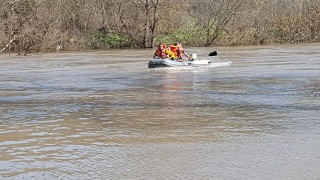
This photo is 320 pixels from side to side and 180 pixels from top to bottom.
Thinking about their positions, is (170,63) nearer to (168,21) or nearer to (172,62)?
(172,62)

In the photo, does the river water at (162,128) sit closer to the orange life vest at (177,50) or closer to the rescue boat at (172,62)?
the rescue boat at (172,62)

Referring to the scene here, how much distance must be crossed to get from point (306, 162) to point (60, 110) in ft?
21.9

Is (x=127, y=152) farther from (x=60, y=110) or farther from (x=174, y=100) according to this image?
(x=174, y=100)

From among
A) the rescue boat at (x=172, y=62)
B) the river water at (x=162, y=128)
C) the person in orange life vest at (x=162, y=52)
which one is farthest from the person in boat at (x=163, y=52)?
the river water at (x=162, y=128)

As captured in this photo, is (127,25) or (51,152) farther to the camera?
(127,25)

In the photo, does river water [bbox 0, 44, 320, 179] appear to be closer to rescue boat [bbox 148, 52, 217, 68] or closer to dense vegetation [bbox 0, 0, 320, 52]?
rescue boat [bbox 148, 52, 217, 68]

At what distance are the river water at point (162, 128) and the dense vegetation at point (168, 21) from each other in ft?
78.7

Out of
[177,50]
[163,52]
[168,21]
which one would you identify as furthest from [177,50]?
[168,21]

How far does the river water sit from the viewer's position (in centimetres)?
803

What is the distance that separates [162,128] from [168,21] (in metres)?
34.8

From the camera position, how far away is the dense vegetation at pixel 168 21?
44.3 meters

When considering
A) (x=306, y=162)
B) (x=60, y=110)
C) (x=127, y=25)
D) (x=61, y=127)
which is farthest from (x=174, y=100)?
(x=127, y=25)

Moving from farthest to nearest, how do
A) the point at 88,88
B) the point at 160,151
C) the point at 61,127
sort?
the point at 88,88 → the point at 61,127 → the point at 160,151

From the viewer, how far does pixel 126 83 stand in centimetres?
1948
